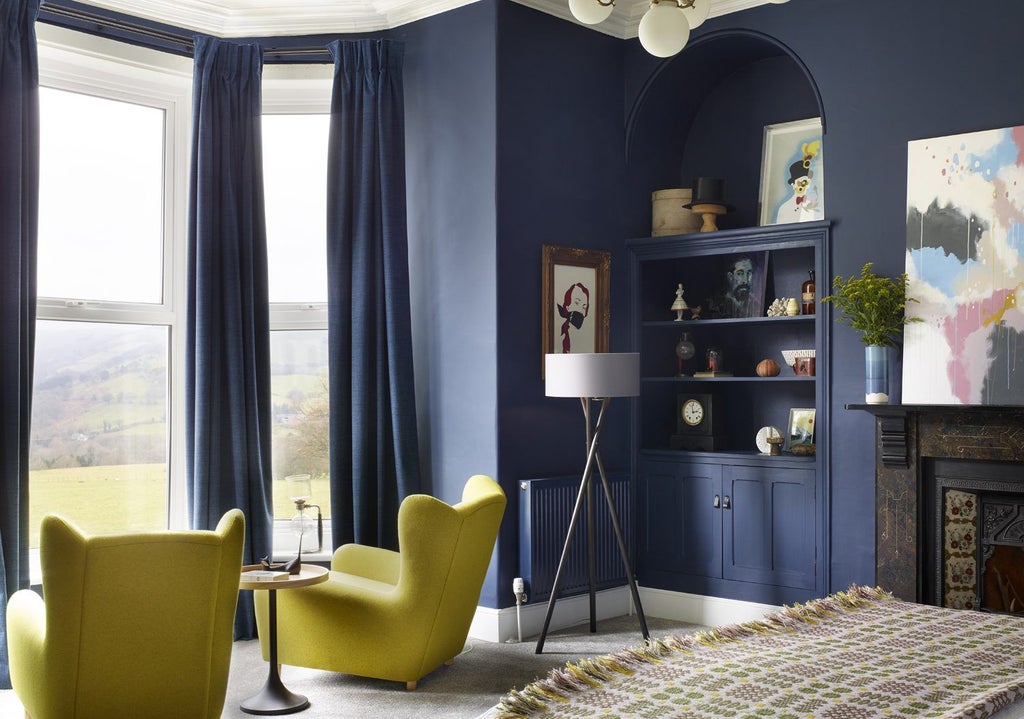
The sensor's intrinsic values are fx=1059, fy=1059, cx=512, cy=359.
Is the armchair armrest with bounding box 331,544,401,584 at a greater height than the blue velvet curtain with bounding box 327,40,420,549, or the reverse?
the blue velvet curtain with bounding box 327,40,420,549

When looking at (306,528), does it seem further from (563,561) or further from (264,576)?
(563,561)

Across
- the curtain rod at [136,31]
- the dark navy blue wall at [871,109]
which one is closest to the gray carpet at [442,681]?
the dark navy blue wall at [871,109]

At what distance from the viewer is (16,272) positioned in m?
4.62

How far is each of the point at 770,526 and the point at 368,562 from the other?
2056 mm

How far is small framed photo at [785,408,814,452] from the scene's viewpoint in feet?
18.0

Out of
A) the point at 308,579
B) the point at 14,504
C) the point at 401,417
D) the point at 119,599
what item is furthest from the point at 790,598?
the point at 14,504

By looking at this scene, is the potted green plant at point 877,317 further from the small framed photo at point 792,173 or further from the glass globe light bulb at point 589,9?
the glass globe light bulb at point 589,9

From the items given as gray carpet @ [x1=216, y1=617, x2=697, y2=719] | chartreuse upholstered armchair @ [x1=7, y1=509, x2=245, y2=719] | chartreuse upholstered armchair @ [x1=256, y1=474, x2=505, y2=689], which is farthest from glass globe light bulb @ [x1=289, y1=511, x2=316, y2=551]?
Result: chartreuse upholstered armchair @ [x1=7, y1=509, x2=245, y2=719]

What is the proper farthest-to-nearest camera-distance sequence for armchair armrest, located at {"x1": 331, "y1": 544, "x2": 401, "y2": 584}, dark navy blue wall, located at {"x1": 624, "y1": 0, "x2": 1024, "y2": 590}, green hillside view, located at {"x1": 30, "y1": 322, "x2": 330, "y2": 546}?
green hillside view, located at {"x1": 30, "y1": 322, "x2": 330, "y2": 546}, armchair armrest, located at {"x1": 331, "y1": 544, "x2": 401, "y2": 584}, dark navy blue wall, located at {"x1": 624, "y1": 0, "x2": 1024, "y2": 590}

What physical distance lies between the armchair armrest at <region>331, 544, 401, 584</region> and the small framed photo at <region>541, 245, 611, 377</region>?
1.29m

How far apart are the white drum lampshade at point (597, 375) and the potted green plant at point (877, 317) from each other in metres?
0.99

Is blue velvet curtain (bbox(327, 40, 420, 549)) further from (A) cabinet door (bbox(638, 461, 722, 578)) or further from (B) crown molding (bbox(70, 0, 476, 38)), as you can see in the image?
(A) cabinet door (bbox(638, 461, 722, 578))

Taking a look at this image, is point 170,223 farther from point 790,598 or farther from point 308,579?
point 790,598

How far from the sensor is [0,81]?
4.65 metres
